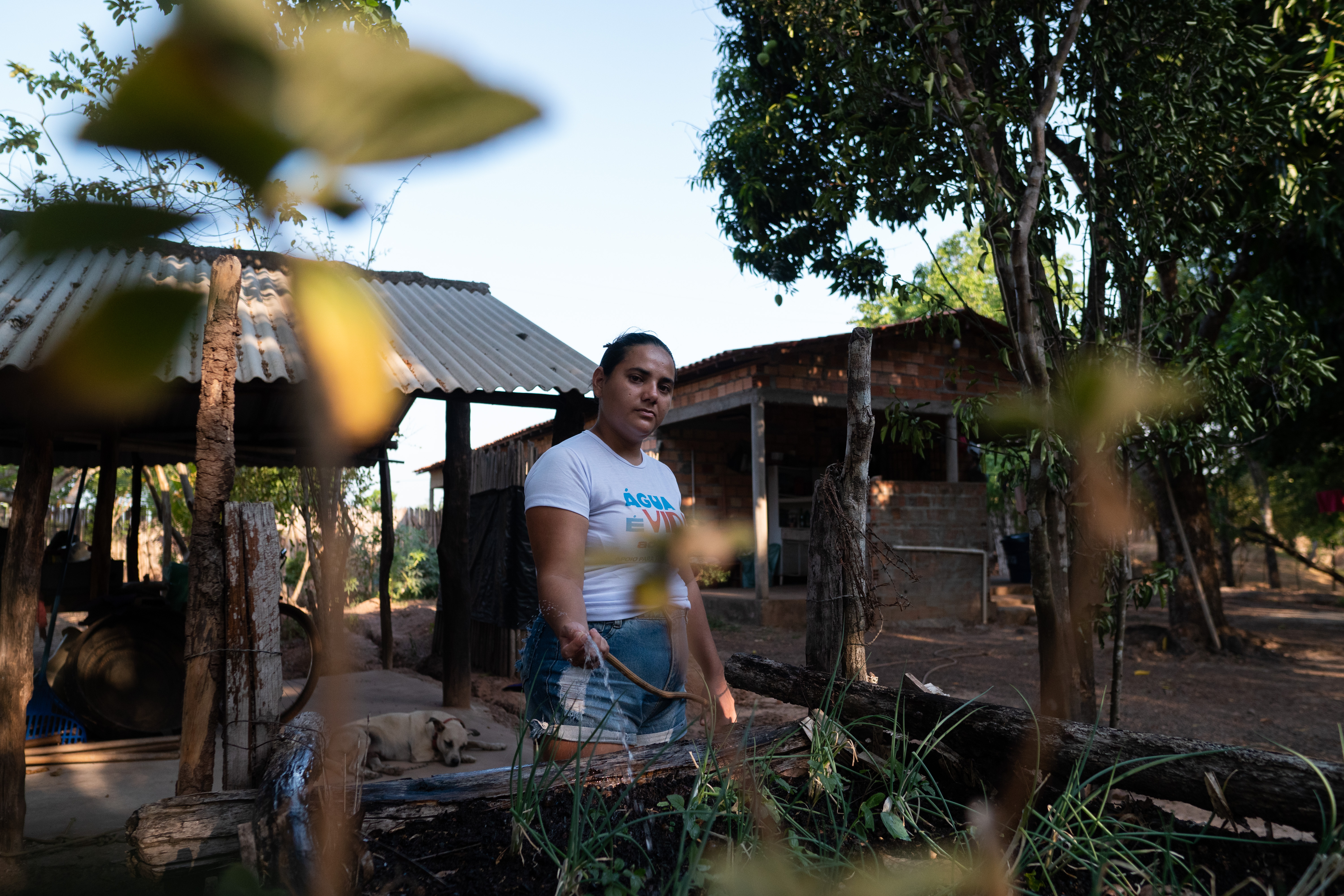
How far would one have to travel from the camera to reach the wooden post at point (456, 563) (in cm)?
646

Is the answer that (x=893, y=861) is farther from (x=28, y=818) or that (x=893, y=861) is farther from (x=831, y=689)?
(x=28, y=818)

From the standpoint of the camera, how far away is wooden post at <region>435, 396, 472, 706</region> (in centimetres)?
646

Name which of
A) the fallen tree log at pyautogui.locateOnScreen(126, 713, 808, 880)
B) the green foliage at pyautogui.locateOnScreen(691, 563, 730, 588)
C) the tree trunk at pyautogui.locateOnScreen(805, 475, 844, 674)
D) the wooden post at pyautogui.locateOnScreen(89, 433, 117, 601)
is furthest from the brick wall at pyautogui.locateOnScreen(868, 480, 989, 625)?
the fallen tree log at pyautogui.locateOnScreen(126, 713, 808, 880)

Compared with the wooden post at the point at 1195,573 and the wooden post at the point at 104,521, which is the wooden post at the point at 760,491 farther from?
the wooden post at the point at 104,521

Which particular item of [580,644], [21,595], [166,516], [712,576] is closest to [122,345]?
[580,644]

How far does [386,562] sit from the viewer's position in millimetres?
8227

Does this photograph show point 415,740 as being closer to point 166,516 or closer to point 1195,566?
point 166,516

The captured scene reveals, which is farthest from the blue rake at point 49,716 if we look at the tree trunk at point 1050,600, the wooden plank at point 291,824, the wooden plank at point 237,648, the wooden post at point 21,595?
the tree trunk at point 1050,600

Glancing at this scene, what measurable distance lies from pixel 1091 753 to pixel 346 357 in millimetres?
2065


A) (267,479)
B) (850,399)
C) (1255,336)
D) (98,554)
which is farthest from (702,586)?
(850,399)

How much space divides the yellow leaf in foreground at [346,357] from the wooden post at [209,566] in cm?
219

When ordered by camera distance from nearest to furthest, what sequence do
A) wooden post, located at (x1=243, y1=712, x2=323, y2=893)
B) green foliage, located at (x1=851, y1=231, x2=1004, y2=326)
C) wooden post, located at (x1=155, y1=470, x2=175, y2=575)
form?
wooden post, located at (x1=243, y1=712, x2=323, y2=893), wooden post, located at (x1=155, y1=470, x2=175, y2=575), green foliage, located at (x1=851, y1=231, x2=1004, y2=326)

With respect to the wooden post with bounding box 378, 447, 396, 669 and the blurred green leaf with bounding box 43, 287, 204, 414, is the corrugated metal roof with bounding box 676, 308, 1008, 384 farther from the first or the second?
the blurred green leaf with bounding box 43, 287, 204, 414

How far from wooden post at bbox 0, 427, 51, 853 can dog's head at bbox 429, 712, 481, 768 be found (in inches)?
76.4
